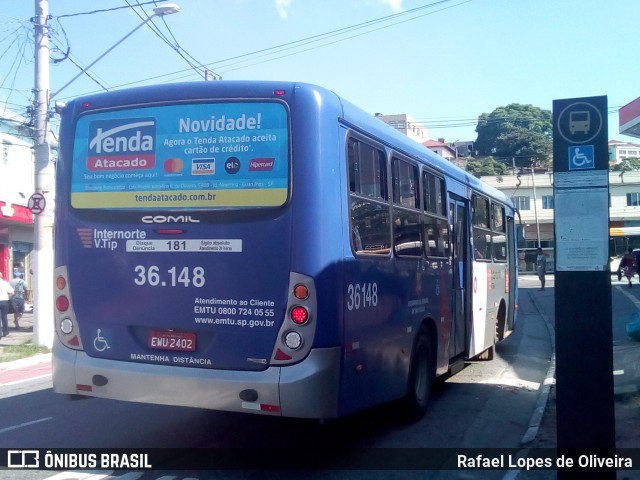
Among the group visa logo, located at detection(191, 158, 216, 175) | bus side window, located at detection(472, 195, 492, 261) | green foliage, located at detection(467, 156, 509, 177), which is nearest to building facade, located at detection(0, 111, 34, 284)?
bus side window, located at detection(472, 195, 492, 261)

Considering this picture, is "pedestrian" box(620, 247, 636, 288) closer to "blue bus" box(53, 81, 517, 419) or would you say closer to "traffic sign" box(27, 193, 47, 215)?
"traffic sign" box(27, 193, 47, 215)

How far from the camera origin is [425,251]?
8.98 meters

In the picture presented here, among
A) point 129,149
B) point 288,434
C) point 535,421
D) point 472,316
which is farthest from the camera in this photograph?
point 472,316

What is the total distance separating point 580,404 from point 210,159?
370cm

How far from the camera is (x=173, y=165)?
6578mm

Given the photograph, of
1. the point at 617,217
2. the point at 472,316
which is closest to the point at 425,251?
the point at 472,316

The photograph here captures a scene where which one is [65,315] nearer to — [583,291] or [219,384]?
[219,384]

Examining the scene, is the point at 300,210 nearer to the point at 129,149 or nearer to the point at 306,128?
the point at 306,128

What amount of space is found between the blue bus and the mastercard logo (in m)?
0.01

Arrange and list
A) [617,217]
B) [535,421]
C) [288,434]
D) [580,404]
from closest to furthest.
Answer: [580,404]
[288,434]
[535,421]
[617,217]

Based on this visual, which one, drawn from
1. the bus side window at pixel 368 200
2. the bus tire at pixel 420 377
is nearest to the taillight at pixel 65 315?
the bus side window at pixel 368 200

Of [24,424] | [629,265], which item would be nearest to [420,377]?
[24,424]

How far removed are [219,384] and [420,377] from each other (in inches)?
132

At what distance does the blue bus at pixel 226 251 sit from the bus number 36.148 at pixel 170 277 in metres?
0.01
